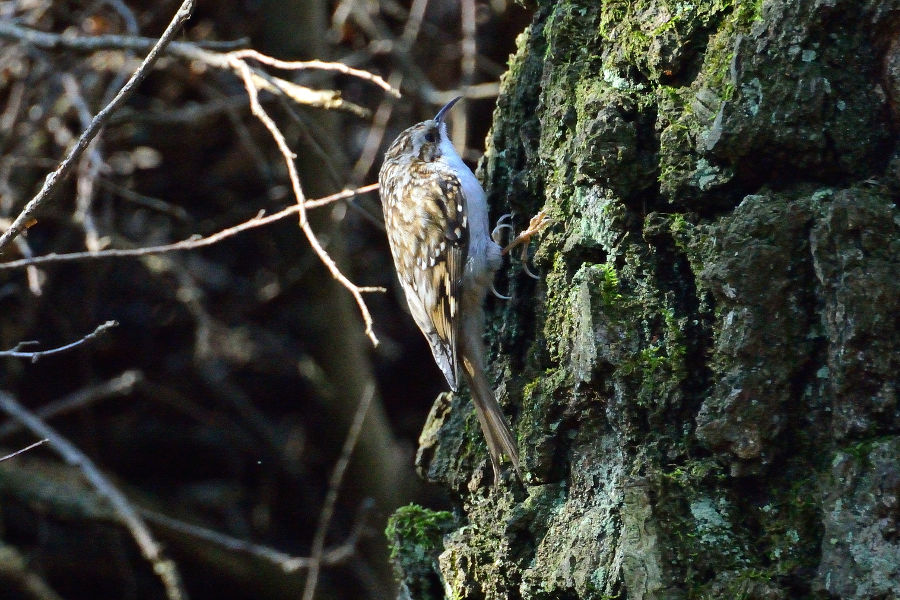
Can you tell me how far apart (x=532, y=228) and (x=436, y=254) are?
754 mm

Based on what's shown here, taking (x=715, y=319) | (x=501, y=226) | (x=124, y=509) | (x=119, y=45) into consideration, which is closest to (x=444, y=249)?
(x=501, y=226)

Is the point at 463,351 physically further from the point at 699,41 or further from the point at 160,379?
the point at 160,379

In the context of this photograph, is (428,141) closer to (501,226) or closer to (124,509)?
(501,226)

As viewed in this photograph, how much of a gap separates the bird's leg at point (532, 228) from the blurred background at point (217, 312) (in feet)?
4.65

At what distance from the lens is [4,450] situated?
13.8ft

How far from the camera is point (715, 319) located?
68.3 inches

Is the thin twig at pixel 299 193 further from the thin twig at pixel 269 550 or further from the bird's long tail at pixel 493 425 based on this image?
the thin twig at pixel 269 550

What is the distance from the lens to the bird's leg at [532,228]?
2188 millimetres

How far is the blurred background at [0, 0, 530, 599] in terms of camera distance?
4.14 m

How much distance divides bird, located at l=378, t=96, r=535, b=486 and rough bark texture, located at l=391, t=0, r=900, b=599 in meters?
0.27

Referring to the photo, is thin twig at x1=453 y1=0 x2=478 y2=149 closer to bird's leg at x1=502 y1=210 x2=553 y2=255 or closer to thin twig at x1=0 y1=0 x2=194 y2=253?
bird's leg at x1=502 y1=210 x2=553 y2=255

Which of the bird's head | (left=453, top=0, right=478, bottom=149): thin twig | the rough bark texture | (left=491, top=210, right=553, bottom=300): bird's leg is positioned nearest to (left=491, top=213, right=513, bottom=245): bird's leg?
(left=491, top=210, right=553, bottom=300): bird's leg

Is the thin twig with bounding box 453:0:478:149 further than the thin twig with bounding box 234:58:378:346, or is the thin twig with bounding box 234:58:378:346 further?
the thin twig with bounding box 453:0:478:149

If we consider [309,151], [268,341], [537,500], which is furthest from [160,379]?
[537,500]
